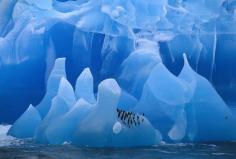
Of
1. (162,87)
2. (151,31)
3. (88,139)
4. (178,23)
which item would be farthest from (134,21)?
(88,139)

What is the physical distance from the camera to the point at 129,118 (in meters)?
5.98

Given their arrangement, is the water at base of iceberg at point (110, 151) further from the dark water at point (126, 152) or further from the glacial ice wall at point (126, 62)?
the glacial ice wall at point (126, 62)

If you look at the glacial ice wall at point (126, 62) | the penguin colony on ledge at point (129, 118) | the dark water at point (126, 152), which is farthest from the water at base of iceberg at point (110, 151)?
the penguin colony on ledge at point (129, 118)

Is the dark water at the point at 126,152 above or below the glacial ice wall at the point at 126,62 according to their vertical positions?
below

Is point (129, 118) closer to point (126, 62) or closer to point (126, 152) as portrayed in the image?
point (126, 152)

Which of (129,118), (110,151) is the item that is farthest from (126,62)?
(110,151)

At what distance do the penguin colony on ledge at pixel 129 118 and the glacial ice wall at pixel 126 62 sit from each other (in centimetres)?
8

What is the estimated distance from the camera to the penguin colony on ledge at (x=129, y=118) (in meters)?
5.97

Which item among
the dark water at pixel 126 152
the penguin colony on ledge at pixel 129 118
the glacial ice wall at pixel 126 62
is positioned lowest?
the dark water at pixel 126 152

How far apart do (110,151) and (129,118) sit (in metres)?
0.58

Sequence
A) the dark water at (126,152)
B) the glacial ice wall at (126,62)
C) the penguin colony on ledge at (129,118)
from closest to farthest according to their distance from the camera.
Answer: the dark water at (126,152) → the penguin colony on ledge at (129,118) → the glacial ice wall at (126,62)

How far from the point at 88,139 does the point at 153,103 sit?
44.6 inches

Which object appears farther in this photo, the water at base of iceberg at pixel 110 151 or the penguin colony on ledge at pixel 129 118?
the penguin colony on ledge at pixel 129 118

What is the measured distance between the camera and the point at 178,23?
6195mm
